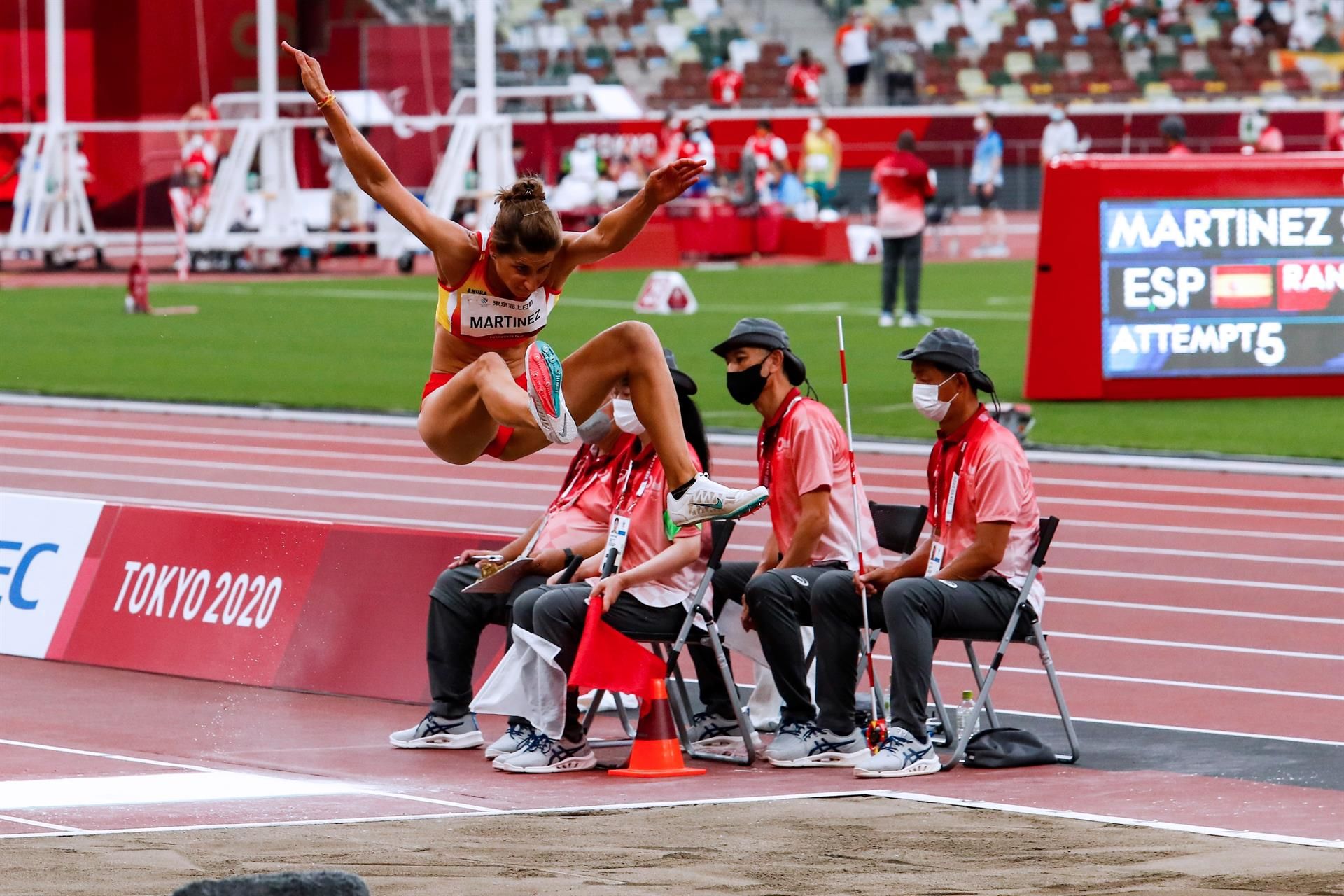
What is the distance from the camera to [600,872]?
5.96 meters

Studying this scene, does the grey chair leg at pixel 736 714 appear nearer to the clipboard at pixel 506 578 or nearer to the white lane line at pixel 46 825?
the clipboard at pixel 506 578

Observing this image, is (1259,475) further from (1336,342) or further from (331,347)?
(331,347)

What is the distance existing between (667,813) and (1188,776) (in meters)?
1.77

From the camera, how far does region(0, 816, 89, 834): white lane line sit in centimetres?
660

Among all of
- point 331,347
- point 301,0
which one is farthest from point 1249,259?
point 301,0

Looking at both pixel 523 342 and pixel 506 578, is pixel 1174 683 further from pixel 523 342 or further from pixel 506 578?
pixel 523 342

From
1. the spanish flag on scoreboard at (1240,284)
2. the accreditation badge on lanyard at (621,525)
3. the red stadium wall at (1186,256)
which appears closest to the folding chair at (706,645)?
the accreditation badge on lanyard at (621,525)

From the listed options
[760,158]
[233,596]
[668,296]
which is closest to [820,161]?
[760,158]

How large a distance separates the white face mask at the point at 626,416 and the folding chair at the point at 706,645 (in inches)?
17.4

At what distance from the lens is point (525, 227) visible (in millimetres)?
7309

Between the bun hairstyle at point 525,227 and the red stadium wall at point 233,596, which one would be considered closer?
the bun hairstyle at point 525,227

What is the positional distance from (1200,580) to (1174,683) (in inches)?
90.7

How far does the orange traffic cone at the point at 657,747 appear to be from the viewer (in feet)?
25.2

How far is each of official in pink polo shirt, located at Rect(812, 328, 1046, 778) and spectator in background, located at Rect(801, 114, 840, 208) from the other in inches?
1078
